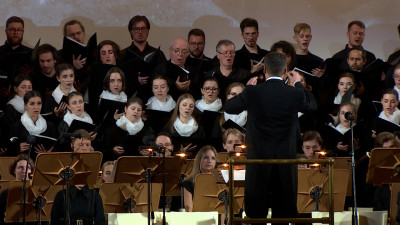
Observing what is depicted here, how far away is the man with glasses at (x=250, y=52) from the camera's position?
9.42 metres

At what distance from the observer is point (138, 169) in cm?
711

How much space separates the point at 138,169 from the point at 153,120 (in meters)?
1.79

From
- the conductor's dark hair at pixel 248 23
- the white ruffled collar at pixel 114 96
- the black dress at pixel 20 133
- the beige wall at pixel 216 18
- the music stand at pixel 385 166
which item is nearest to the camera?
the music stand at pixel 385 166

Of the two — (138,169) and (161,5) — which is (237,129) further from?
(161,5)

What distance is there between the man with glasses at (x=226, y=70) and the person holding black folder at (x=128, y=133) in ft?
3.41

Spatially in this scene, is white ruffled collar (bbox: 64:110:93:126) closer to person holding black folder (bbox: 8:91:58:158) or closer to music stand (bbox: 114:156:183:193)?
person holding black folder (bbox: 8:91:58:158)

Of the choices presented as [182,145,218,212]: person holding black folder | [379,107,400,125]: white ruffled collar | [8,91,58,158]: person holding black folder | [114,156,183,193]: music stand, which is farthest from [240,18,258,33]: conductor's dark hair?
[114,156,183,193]: music stand

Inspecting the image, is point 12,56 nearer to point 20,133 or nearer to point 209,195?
point 20,133

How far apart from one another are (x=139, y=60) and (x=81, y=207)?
2.72 meters

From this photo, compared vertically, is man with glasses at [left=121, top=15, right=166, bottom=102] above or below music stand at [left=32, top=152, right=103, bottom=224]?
above

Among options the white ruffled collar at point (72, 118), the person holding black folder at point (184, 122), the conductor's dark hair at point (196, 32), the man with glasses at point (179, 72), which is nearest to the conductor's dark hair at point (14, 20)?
the white ruffled collar at point (72, 118)

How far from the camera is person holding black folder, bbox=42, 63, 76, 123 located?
8.80m

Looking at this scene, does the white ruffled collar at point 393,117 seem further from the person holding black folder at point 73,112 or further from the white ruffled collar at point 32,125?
the white ruffled collar at point 32,125

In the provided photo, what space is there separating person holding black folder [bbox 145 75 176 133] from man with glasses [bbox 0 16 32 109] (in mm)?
1535
